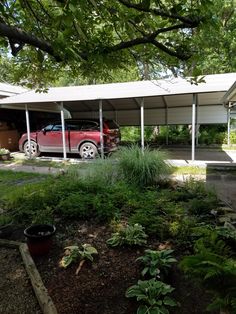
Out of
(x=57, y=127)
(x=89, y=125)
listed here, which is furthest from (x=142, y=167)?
(x=57, y=127)

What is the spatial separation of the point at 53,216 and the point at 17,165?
696 centimetres

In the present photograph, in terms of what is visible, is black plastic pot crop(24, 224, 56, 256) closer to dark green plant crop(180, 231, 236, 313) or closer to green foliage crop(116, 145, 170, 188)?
dark green plant crop(180, 231, 236, 313)

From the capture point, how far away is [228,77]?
12672mm

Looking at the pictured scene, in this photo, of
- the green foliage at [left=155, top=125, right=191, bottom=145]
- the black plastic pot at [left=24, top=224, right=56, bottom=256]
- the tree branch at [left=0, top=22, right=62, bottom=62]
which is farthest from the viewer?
the green foliage at [left=155, top=125, right=191, bottom=145]

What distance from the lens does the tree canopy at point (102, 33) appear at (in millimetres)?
2268

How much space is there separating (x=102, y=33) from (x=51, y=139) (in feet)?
32.4

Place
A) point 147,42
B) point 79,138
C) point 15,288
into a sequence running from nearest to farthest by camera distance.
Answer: point 147,42 → point 15,288 → point 79,138

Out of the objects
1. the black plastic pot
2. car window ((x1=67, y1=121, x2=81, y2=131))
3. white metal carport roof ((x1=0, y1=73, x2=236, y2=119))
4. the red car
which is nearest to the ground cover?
the black plastic pot

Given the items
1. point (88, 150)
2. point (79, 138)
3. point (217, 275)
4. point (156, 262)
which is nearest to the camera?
point (217, 275)

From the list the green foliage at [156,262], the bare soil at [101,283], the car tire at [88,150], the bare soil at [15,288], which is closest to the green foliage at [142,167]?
the bare soil at [101,283]

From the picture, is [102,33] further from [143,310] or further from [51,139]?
[51,139]

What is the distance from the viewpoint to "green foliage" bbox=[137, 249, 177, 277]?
2840 millimetres

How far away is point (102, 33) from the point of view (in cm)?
323

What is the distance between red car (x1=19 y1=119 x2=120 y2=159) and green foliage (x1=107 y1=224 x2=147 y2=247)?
295 inches
